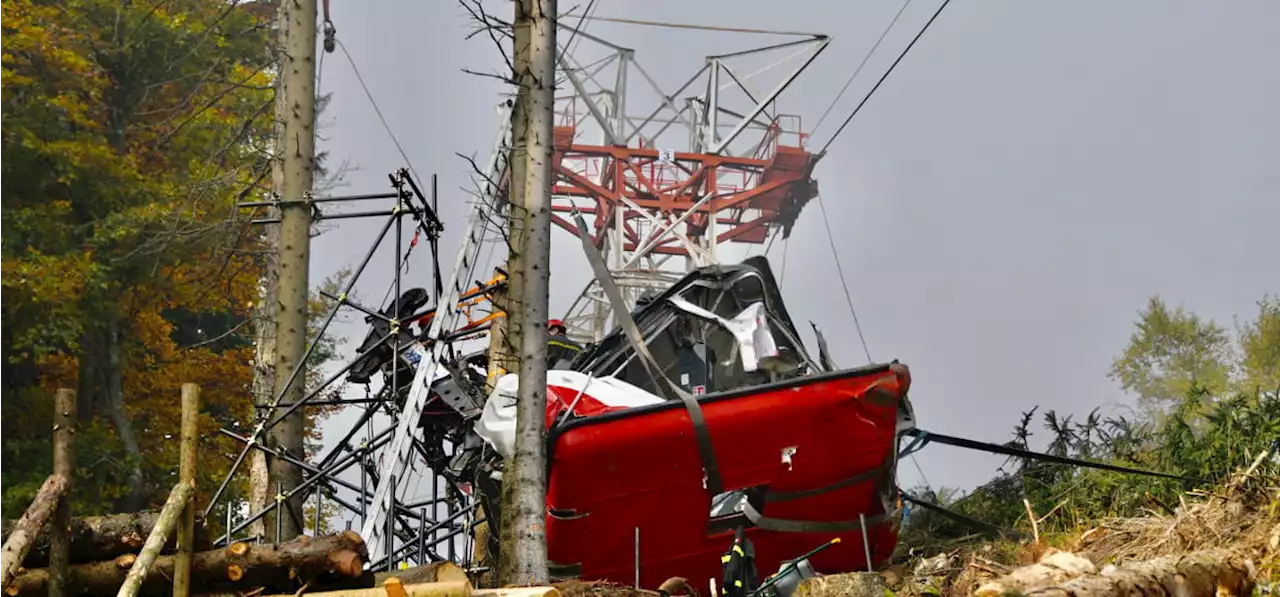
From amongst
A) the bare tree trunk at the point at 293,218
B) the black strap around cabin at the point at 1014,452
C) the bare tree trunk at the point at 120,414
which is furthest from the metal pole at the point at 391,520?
the bare tree trunk at the point at 120,414

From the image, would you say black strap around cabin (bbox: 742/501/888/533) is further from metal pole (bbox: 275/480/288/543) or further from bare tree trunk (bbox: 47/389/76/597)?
bare tree trunk (bbox: 47/389/76/597)

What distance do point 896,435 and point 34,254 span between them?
56.1ft

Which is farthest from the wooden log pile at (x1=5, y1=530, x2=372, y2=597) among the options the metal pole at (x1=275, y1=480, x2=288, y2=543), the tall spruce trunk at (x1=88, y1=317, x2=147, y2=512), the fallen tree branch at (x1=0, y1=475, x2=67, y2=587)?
the tall spruce trunk at (x1=88, y1=317, x2=147, y2=512)

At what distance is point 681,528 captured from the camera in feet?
37.8

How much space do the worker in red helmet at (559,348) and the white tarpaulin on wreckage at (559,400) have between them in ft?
5.54

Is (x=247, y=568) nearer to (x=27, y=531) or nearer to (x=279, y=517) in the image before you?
(x=27, y=531)

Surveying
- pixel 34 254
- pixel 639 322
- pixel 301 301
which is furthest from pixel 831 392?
pixel 34 254

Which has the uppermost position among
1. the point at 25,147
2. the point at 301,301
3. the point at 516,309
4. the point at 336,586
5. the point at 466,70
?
the point at 25,147

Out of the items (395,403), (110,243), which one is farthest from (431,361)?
(110,243)

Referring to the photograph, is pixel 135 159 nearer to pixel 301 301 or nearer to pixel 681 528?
pixel 301 301

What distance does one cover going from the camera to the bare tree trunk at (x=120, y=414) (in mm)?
24031

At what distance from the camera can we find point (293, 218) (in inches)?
552

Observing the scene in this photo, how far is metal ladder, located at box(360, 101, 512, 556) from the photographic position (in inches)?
459

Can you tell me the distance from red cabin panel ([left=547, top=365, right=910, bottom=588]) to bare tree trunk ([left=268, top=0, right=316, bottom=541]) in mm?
3415
